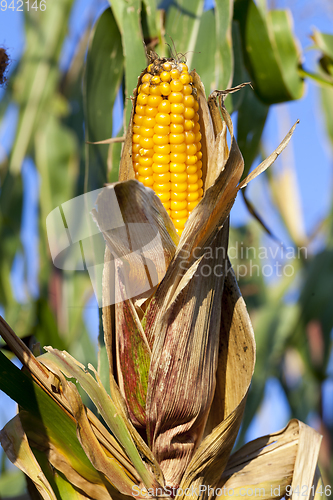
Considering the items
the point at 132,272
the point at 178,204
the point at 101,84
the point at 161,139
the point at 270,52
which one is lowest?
the point at 132,272

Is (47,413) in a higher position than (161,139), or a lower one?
lower

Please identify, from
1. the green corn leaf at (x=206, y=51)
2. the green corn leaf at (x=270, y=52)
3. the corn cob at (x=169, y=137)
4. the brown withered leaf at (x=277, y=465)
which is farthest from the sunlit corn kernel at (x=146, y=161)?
the green corn leaf at (x=270, y=52)

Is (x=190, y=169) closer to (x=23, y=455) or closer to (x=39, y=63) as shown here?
(x=23, y=455)

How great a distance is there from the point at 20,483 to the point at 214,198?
105 centimetres

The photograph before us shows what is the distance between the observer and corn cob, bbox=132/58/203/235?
0.67 meters

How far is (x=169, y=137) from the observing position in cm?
68

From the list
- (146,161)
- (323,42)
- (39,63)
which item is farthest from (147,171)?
(39,63)

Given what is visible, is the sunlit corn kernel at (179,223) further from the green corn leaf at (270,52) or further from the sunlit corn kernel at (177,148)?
the green corn leaf at (270,52)

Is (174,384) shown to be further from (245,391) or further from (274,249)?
(274,249)

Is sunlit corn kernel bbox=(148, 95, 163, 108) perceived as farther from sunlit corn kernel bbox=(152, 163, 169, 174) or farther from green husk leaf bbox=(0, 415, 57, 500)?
green husk leaf bbox=(0, 415, 57, 500)

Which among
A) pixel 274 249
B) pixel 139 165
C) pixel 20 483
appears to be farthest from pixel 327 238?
pixel 20 483

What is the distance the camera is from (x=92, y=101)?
1.02 meters

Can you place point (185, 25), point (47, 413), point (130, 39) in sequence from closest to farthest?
1. point (47, 413)
2. point (130, 39)
3. point (185, 25)

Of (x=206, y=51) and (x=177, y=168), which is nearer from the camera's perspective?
(x=177, y=168)
